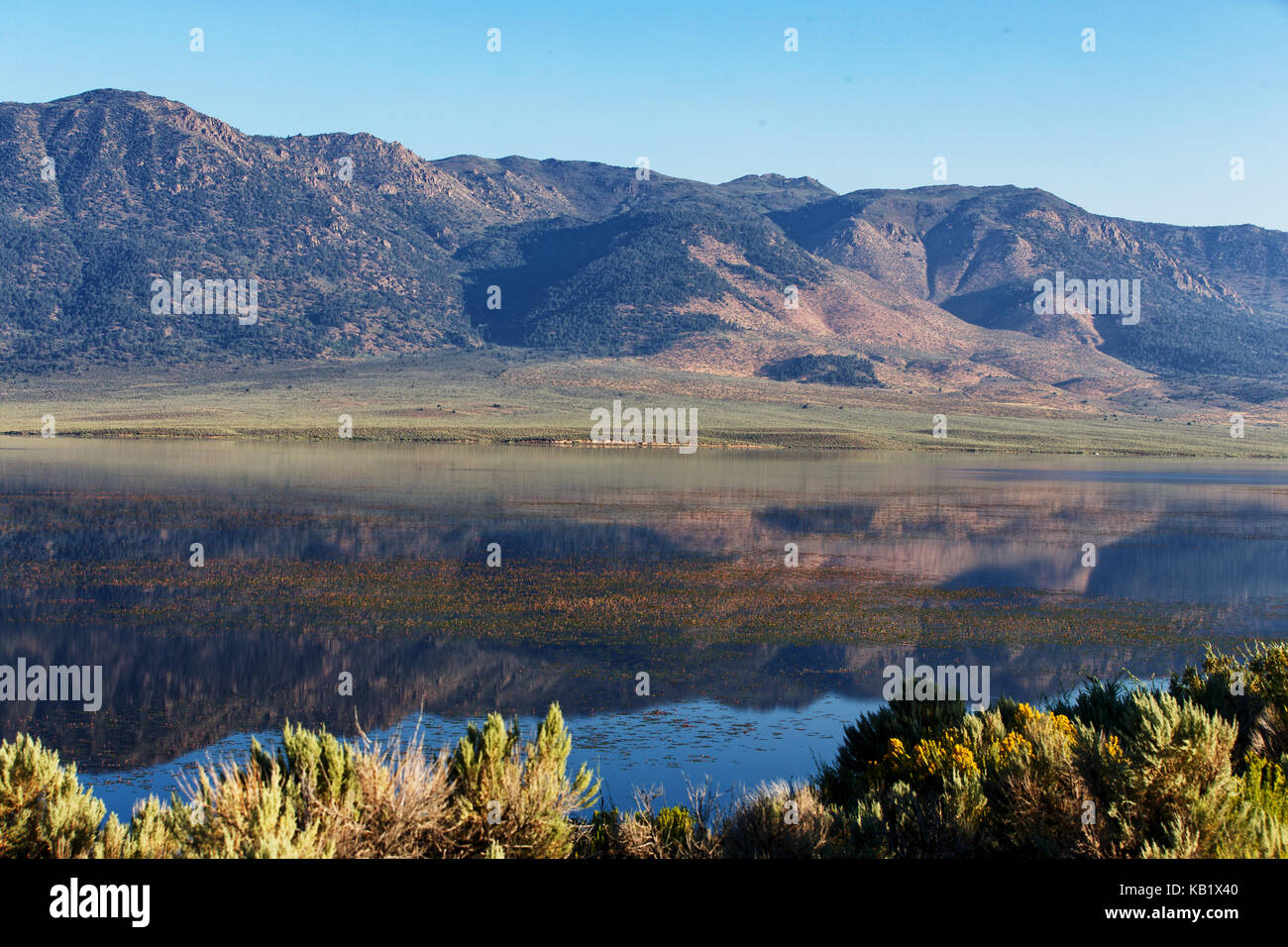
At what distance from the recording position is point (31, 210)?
18162 centimetres

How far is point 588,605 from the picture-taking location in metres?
23.0

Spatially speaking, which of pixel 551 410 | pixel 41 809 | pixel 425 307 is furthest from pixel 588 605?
pixel 425 307

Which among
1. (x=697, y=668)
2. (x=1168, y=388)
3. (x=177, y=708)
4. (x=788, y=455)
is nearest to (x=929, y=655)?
(x=697, y=668)

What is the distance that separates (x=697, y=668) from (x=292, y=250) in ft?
578

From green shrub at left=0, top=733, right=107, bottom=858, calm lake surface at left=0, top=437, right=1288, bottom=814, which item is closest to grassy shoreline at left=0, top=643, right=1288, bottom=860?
green shrub at left=0, top=733, right=107, bottom=858

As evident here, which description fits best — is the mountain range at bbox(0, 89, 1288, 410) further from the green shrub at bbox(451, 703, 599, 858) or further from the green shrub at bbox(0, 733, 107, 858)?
the green shrub at bbox(0, 733, 107, 858)

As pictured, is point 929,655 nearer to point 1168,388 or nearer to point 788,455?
point 788,455

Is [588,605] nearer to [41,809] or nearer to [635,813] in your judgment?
[635,813]

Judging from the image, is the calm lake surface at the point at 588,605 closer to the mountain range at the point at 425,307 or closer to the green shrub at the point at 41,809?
the green shrub at the point at 41,809

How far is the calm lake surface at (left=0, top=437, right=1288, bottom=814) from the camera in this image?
48.8ft

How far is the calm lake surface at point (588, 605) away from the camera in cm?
1486

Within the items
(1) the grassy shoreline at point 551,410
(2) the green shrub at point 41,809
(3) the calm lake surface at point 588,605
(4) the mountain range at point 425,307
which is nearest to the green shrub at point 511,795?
(2) the green shrub at point 41,809

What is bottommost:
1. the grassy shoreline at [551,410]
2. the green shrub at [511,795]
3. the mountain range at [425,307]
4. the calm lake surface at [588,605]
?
the calm lake surface at [588,605]
